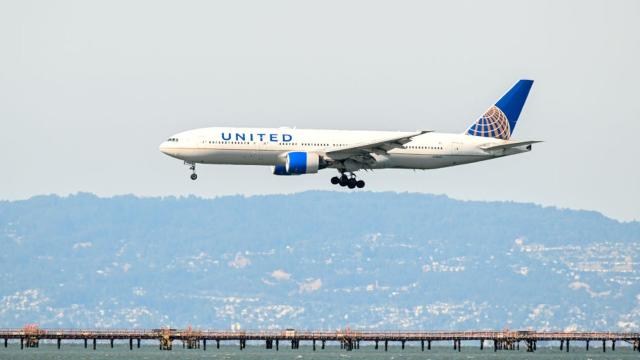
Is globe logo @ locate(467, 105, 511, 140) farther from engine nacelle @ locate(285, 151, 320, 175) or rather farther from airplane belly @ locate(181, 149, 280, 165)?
airplane belly @ locate(181, 149, 280, 165)

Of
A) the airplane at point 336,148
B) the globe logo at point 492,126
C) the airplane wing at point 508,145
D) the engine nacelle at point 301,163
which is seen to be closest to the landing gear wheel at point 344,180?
the airplane at point 336,148

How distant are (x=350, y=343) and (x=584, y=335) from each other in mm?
28021

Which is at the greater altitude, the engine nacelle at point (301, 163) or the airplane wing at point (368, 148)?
the airplane wing at point (368, 148)

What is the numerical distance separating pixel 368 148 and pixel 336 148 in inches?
104

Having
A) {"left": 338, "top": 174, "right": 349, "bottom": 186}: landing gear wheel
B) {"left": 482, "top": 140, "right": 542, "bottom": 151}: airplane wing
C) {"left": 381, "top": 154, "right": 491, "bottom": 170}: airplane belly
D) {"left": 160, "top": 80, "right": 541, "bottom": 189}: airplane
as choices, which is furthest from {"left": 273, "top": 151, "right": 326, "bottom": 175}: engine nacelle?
{"left": 482, "top": 140, "right": 542, "bottom": 151}: airplane wing

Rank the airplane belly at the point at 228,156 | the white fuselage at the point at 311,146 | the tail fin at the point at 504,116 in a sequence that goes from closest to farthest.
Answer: the airplane belly at the point at 228,156 → the white fuselage at the point at 311,146 → the tail fin at the point at 504,116

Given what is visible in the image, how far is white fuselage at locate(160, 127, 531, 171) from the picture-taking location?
11006 cm

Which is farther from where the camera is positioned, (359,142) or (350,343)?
(350,343)

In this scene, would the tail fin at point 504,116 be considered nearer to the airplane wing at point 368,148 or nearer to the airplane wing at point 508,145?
the airplane wing at point 508,145

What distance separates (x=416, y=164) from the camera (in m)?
116

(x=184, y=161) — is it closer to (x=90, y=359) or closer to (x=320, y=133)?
(x=320, y=133)

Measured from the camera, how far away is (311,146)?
113 meters

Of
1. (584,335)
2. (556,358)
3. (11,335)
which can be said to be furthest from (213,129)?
(556,358)

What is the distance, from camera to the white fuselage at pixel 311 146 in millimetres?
110062
